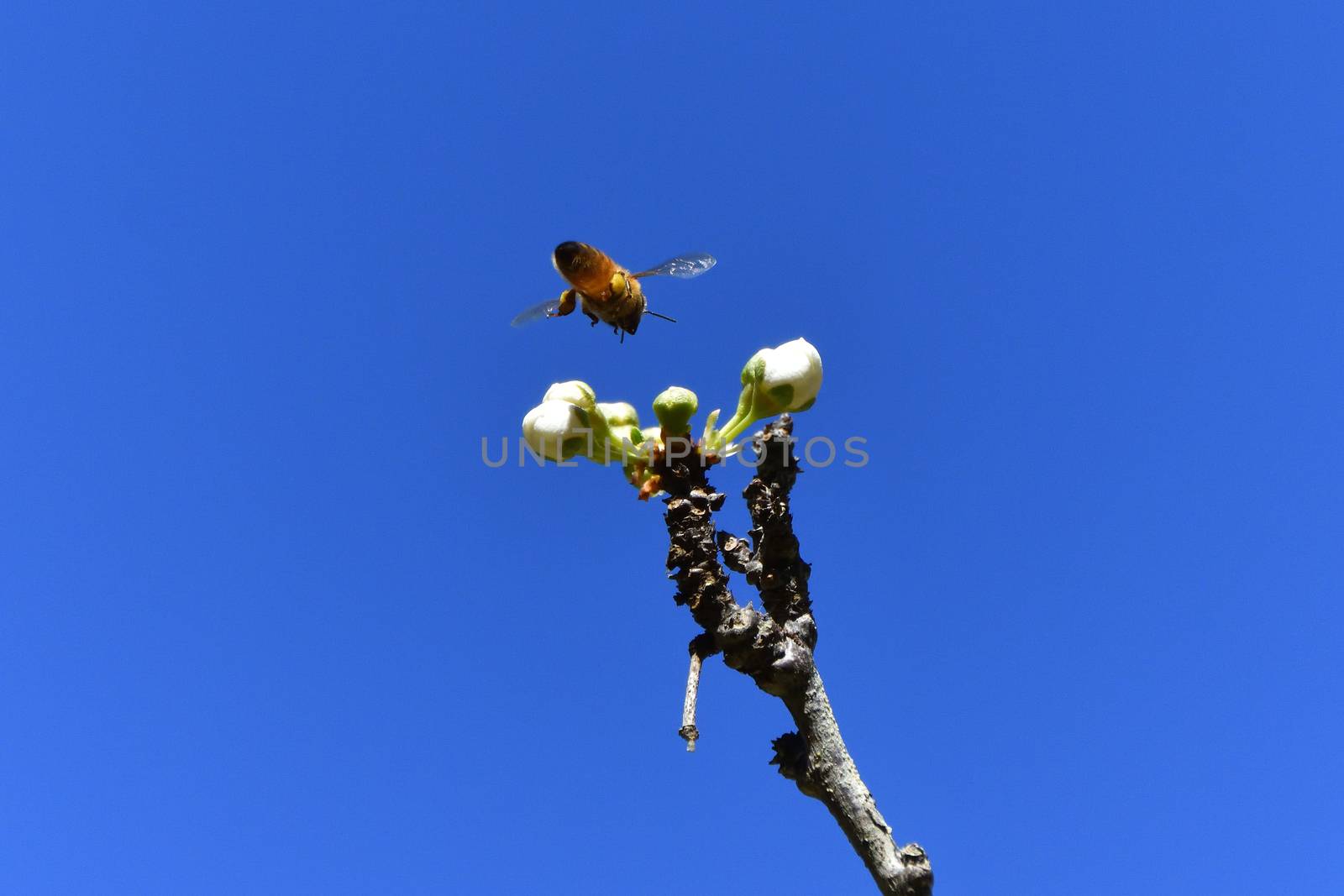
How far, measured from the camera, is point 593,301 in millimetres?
3648

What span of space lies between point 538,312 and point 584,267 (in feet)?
1.65

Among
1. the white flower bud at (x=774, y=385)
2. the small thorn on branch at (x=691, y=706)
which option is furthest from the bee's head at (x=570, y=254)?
the small thorn on branch at (x=691, y=706)

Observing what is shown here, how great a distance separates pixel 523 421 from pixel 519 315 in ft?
2.40

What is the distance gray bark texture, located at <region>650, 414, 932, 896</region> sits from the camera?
2.65 meters

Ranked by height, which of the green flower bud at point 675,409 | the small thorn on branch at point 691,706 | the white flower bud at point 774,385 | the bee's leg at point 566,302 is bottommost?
the small thorn on branch at point 691,706

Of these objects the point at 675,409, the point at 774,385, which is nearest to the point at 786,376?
the point at 774,385

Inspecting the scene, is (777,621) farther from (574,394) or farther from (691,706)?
(574,394)

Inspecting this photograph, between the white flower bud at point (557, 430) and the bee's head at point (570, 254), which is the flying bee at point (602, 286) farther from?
the white flower bud at point (557, 430)

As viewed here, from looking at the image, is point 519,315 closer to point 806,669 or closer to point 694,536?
point 694,536

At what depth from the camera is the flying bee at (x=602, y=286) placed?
351cm

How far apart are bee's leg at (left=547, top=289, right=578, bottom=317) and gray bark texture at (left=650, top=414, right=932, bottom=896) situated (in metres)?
0.88

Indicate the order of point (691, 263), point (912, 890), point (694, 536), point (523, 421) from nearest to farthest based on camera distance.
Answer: point (912, 890), point (694, 536), point (523, 421), point (691, 263)

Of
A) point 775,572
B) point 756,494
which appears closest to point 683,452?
point 756,494

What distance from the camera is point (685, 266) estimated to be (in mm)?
3834
